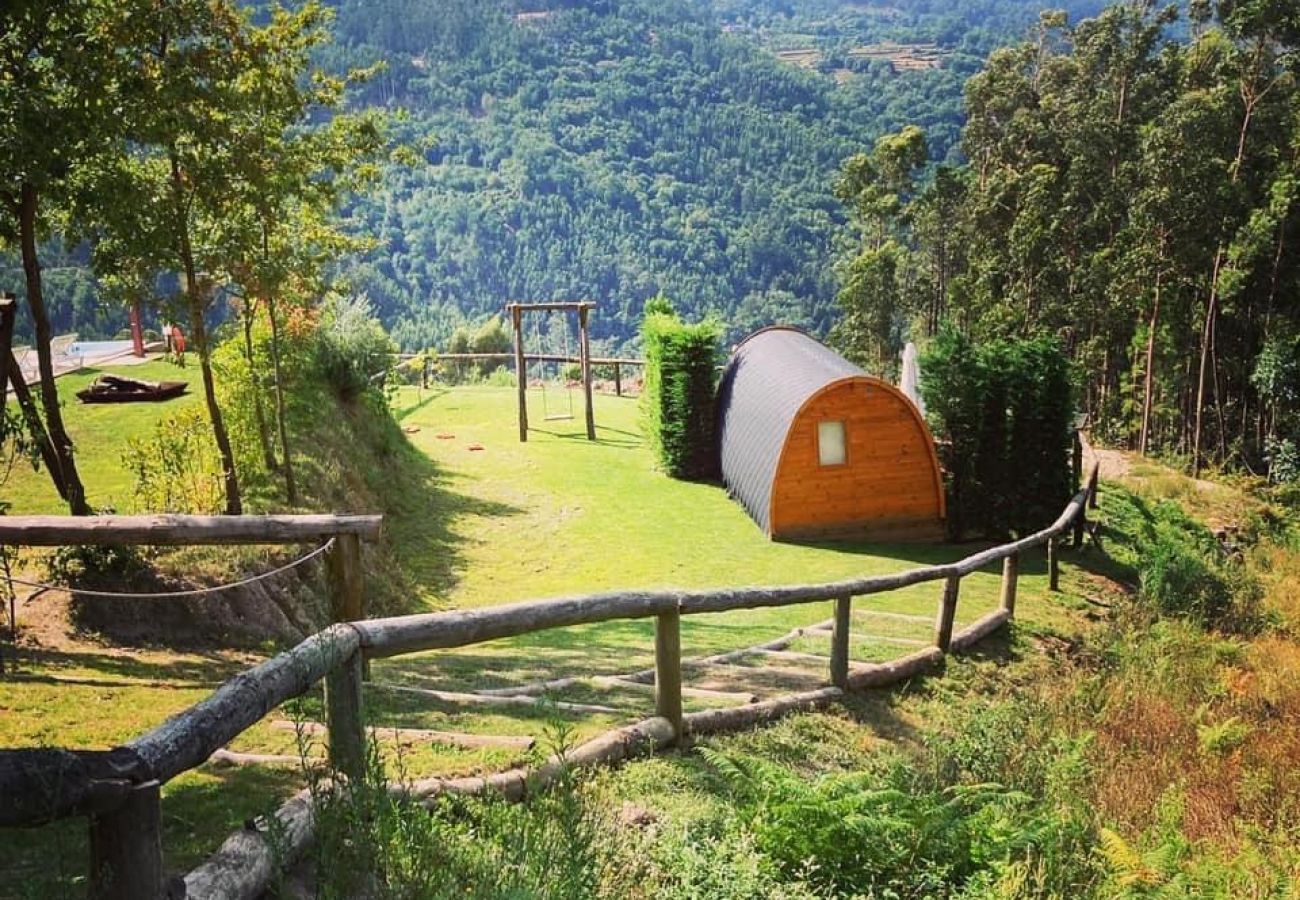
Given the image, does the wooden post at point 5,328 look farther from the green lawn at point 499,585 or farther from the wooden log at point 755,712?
the wooden log at point 755,712

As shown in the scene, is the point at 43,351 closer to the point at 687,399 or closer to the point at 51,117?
the point at 51,117

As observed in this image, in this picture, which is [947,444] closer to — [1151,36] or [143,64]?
[143,64]

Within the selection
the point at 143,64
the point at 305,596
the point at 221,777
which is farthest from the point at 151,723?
the point at 143,64

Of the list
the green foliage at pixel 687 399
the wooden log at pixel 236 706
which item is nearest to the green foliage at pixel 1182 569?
the green foliage at pixel 687 399

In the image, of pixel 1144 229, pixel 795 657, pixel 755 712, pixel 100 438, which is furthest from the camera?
pixel 1144 229

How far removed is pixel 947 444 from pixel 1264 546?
21.5 feet

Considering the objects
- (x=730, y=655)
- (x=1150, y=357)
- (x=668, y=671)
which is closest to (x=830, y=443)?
(x=730, y=655)

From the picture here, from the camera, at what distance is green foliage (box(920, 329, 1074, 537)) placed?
46.0 ft

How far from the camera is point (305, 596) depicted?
9.12 meters

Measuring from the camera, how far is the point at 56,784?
211cm

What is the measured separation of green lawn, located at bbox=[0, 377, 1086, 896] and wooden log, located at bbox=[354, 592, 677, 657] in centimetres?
45

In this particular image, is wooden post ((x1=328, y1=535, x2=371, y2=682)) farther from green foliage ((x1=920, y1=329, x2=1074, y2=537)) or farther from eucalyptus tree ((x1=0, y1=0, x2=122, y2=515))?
green foliage ((x1=920, y1=329, x2=1074, y2=537))

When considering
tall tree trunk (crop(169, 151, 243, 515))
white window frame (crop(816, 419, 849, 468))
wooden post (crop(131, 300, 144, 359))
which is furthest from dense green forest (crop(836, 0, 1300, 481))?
wooden post (crop(131, 300, 144, 359))

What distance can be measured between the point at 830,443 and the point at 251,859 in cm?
1242
